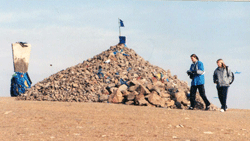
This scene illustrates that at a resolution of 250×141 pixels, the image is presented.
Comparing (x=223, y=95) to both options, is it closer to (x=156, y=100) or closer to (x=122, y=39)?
(x=156, y=100)

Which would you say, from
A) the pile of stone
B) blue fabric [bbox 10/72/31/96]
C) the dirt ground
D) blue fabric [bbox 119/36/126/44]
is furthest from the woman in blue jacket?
blue fabric [bbox 10/72/31/96]

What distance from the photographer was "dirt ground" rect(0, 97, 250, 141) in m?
5.64

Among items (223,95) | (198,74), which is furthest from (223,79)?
(198,74)

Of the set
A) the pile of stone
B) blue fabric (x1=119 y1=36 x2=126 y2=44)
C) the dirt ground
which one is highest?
blue fabric (x1=119 y1=36 x2=126 y2=44)

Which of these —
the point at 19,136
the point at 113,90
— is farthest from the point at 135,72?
the point at 19,136

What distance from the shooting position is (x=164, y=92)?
12.3 meters

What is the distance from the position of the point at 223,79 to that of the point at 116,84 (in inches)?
190

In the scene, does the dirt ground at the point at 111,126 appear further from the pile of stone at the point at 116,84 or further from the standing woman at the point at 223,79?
the pile of stone at the point at 116,84

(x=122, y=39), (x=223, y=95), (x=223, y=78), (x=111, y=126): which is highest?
(x=122, y=39)

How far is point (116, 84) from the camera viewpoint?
13078 millimetres

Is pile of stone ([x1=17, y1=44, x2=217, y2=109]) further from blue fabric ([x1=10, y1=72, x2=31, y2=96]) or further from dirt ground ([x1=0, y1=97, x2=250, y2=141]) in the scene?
dirt ground ([x1=0, y1=97, x2=250, y2=141])

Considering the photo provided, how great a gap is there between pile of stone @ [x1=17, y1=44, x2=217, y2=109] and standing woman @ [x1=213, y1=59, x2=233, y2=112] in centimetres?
138

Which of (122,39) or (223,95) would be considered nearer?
(223,95)

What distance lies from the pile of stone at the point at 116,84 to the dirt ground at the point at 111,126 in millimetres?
2981
